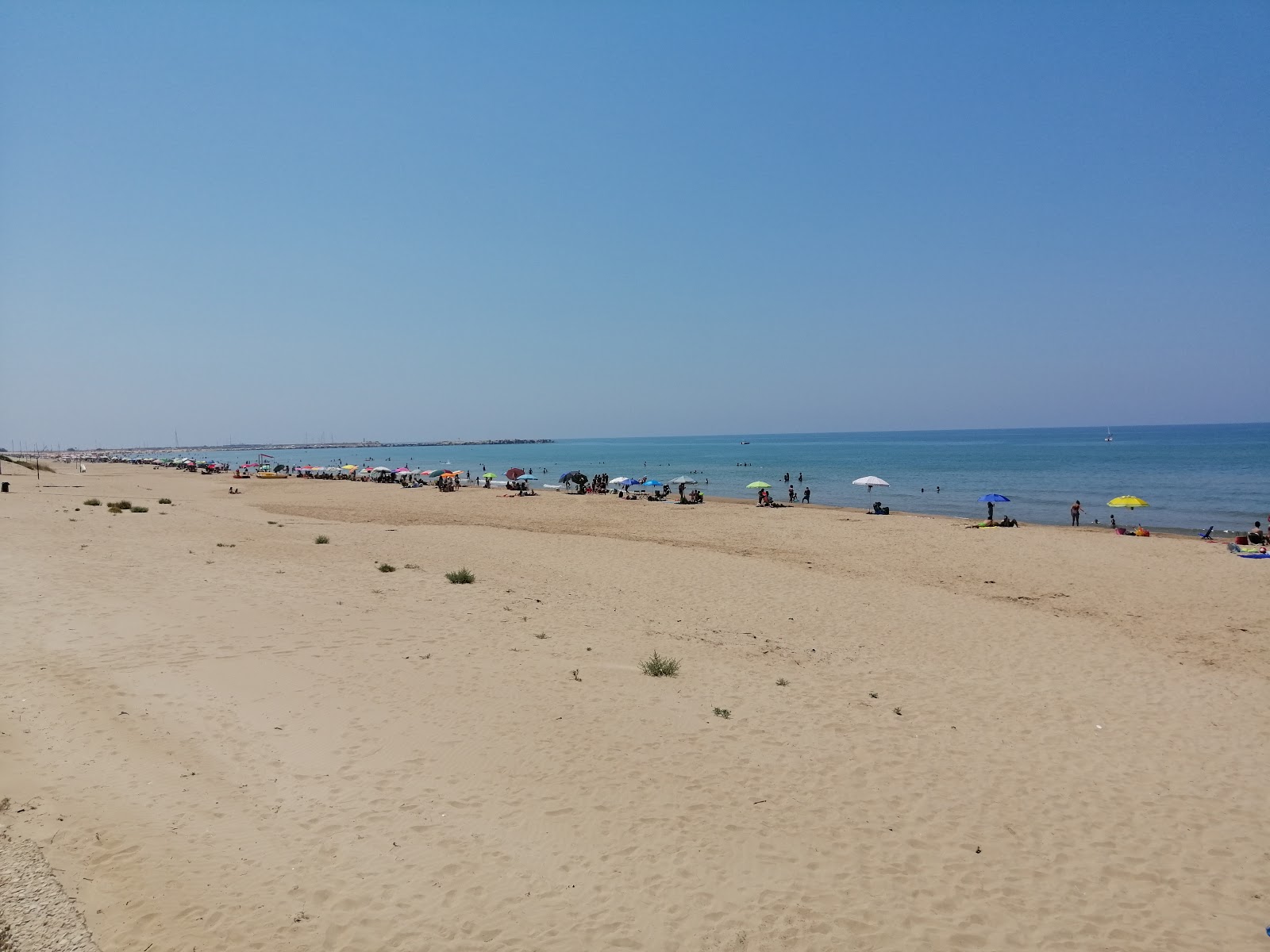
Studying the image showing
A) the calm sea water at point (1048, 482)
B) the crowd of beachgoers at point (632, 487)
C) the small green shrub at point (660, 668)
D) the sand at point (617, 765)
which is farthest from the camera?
the calm sea water at point (1048, 482)

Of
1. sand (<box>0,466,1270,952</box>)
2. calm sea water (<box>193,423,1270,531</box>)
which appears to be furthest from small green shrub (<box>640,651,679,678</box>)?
calm sea water (<box>193,423,1270,531</box>)

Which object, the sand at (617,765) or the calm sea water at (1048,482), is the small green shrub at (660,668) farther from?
the calm sea water at (1048,482)

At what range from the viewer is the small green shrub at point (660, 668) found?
33.4ft

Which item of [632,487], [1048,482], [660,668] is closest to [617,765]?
[660,668]

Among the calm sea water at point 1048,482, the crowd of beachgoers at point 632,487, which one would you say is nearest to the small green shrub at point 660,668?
the crowd of beachgoers at point 632,487

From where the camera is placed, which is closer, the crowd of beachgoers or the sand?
the sand

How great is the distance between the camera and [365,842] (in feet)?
18.6

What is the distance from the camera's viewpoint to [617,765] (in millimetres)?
7316

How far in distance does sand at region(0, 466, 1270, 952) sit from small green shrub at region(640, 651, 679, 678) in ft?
0.60

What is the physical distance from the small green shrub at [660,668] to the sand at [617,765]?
18 cm

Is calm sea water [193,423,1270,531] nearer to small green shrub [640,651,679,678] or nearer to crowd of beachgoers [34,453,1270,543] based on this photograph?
crowd of beachgoers [34,453,1270,543]

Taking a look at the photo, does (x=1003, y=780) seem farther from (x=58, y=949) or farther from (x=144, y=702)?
(x=144, y=702)

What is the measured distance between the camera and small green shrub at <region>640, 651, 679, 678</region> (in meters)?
10.2

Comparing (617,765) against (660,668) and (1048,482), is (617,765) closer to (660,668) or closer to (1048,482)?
(660,668)
